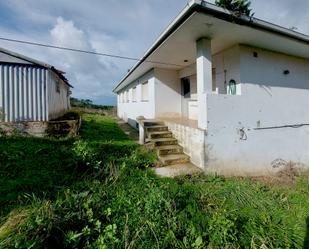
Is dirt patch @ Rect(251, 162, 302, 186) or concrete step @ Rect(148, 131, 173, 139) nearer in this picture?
dirt patch @ Rect(251, 162, 302, 186)

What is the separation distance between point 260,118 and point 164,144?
3065mm

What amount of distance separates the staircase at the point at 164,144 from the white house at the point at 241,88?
9.7 inches

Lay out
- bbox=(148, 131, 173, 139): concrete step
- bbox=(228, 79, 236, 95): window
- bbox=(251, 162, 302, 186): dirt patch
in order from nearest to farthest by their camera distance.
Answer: bbox=(251, 162, 302, 186): dirt patch → bbox=(228, 79, 236, 95): window → bbox=(148, 131, 173, 139): concrete step

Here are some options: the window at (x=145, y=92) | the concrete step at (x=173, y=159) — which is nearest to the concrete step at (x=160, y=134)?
the concrete step at (x=173, y=159)

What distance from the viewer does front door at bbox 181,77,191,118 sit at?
30.6 feet

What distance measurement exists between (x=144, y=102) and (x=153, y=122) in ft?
10.3

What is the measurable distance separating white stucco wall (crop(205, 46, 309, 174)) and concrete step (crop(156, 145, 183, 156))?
4.58 feet

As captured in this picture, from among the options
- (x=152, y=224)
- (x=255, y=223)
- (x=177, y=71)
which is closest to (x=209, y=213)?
(x=255, y=223)

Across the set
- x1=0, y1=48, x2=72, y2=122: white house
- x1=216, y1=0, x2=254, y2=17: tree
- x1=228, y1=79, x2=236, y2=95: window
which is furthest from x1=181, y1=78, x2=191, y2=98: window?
x1=0, y1=48, x2=72, y2=122: white house

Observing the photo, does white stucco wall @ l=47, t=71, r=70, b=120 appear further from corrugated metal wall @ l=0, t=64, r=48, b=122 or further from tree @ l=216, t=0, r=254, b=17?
tree @ l=216, t=0, r=254, b=17

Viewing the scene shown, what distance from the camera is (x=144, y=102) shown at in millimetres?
10867

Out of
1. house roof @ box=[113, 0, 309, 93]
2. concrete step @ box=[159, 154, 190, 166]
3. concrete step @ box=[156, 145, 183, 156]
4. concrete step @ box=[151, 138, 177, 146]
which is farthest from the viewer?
concrete step @ box=[151, 138, 177, 146]

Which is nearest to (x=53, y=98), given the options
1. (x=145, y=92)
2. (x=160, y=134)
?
(x=145, y=92)

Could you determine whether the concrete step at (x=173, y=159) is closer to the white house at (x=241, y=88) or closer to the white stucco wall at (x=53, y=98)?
the white house at (x=241, y=88)
